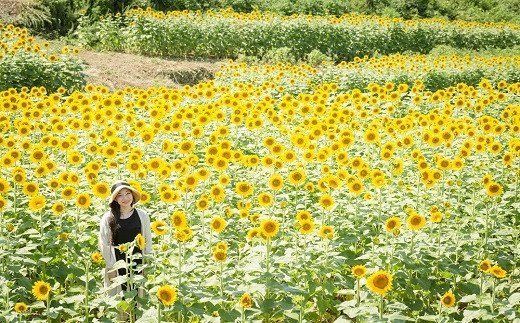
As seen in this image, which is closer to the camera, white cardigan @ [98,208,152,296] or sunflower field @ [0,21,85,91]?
white cardigan @ [98,208,152,296]

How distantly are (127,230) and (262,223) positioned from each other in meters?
1.15

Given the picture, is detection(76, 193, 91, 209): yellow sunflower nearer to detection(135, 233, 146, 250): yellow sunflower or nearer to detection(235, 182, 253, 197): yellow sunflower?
detection(135, 233, 146, 250): yellow sunflower

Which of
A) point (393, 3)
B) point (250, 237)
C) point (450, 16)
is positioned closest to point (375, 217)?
point (250, 237)

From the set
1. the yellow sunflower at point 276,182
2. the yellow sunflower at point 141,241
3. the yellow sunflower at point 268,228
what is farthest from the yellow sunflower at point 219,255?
the yellow sunflower at point 276,182

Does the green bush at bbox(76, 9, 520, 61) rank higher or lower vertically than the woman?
higher

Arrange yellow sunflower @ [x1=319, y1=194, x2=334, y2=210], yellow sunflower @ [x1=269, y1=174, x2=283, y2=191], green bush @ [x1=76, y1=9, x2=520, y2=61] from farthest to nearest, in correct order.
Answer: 1. green bush @ [x1=76, y1=9, x2=520, y2=61]
2. yellow sunflower @ [x1=269, y1=174, x2=283, y2=191]
3. yellow sunflower @ [x1=319, y1=194, x2=334, y2=210]

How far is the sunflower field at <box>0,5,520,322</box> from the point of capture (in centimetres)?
357

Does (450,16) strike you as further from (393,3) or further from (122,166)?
(122,166)

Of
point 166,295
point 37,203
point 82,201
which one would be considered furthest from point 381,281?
point 37,203

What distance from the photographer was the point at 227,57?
15.9 metres

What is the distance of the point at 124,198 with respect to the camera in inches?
160

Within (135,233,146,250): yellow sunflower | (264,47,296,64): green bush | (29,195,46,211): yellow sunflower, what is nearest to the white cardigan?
(29,195,46,211): yellow sunflower

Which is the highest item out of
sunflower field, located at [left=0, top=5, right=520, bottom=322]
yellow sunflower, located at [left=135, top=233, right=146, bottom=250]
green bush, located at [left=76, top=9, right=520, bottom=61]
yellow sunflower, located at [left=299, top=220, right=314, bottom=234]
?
green bush, located at [left=76, top=9, right=520, bottom=61]

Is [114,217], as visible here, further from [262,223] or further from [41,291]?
[262,223]
